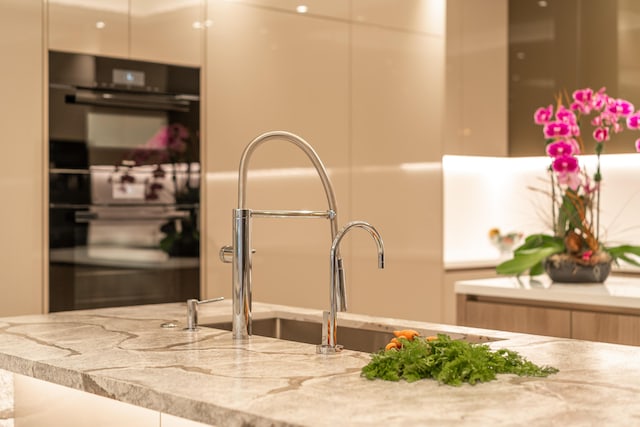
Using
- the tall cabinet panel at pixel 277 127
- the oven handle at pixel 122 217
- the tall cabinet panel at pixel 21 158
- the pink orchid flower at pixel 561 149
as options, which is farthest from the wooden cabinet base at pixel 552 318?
the tall cabinet panel at pixel 21 158

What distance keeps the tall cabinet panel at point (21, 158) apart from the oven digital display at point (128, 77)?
33 cm

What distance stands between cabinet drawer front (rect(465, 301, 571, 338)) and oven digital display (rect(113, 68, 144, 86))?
1.72 metres

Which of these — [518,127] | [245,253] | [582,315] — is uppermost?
[518,127]

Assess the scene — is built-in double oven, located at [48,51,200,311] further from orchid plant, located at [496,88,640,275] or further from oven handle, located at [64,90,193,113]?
orchid plant, located at [496,88,640,275]

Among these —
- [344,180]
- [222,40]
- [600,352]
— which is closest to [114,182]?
[222,40]

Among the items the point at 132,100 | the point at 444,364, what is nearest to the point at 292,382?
the point at 444,364

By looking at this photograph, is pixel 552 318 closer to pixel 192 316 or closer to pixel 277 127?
pixel 192 316

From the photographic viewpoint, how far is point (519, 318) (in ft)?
11.7

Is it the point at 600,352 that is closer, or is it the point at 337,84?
the point at 600,352

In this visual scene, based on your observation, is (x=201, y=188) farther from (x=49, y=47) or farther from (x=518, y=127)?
(x=518, y=127)

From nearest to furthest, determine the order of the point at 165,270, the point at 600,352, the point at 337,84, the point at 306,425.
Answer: the point at 306,425, the point at 600,352, the point at 165,270, the point at 337,84

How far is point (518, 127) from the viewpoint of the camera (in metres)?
5.68

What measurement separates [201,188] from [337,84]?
1053 mm

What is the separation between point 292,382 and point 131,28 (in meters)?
2.76
